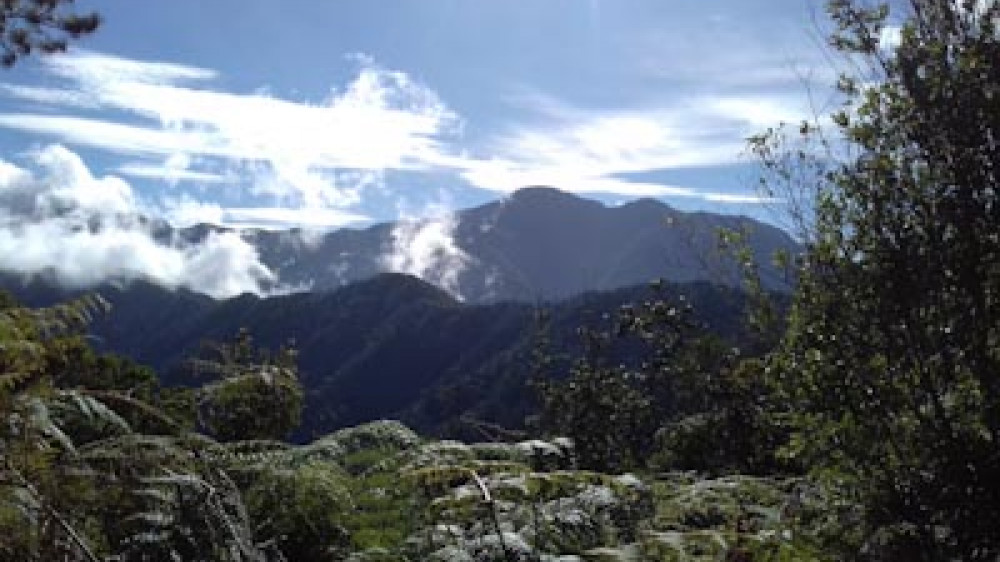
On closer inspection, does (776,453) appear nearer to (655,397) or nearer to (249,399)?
(249,399)

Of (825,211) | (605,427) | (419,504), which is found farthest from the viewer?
(605,427)

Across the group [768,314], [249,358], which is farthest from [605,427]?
[768,314]

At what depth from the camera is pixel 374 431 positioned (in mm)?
7047

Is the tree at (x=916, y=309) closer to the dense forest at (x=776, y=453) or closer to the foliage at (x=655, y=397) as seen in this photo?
the dense forest at (x=776, y=453)

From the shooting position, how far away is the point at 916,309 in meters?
8.14

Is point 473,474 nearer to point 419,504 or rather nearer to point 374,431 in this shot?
point 419,504

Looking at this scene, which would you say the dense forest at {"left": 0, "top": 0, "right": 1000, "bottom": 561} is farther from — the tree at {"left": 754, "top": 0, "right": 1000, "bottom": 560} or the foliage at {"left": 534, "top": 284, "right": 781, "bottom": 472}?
the foliage at {"left": 534, "top": 284, "right": 781, "bottom": 472}

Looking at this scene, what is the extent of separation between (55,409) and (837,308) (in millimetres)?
6309

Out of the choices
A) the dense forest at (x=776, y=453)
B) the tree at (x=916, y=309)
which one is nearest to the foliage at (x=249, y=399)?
the dense forest at (x=776, y=453)

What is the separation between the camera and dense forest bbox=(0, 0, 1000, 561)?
12.5 feet

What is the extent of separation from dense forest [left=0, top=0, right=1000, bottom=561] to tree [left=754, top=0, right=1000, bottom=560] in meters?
0.02

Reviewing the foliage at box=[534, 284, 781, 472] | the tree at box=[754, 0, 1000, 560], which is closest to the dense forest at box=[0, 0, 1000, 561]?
the tree at box=[754, 0, 1000, 560]

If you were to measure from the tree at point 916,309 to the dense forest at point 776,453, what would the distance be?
0.7 inches

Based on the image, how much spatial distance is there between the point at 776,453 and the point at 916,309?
5.59ft
